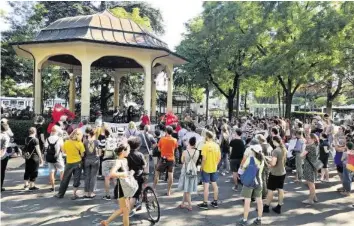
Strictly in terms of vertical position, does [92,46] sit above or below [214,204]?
above

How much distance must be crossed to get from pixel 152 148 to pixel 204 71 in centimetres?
1730

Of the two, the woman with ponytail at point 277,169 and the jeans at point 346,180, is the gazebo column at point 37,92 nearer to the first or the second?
the woman with ponytail at point 277,169

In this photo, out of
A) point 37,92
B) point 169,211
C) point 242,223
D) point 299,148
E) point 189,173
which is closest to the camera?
point 242,223

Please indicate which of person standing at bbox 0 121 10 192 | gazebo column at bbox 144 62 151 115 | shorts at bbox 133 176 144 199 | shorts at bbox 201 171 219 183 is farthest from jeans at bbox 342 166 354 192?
gazebo column at bbox 144 62 151 115

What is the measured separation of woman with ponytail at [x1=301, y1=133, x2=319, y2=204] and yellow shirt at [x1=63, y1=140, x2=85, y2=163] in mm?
5118

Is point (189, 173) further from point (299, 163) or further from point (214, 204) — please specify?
Result: point (299, 163)

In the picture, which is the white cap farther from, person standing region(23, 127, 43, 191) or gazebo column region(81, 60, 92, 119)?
gazebo column region(81, 60, 92, 119)

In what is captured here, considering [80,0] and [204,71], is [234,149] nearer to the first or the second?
[204,71]

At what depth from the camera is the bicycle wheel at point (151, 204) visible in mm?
6645

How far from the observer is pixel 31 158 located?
28.6ft

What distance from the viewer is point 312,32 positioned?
61.9ft

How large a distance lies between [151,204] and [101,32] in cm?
1130

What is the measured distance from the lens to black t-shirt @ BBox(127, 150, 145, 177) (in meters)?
6.50

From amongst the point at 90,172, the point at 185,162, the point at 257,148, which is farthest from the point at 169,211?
the point at 257,148
